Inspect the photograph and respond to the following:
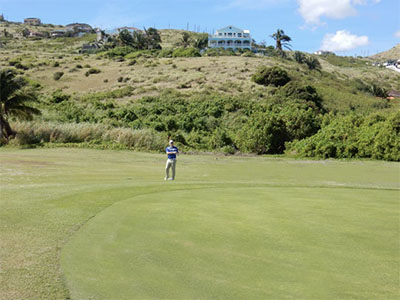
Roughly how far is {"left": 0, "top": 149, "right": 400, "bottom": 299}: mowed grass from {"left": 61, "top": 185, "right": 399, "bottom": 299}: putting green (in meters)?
0.02

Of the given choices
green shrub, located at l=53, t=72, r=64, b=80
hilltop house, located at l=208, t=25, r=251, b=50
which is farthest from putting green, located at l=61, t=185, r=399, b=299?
hilltop house, located at l=208, t=25, r=251, b=50

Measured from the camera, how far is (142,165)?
20422 millimetres

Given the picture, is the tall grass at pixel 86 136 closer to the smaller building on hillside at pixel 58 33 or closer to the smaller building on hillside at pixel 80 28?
the smaller building on hillside at pixel 58 33

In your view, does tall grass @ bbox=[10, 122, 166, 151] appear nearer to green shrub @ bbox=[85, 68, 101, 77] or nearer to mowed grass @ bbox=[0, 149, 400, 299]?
mowed grass @ bbox=[0, 149, 400, 299]

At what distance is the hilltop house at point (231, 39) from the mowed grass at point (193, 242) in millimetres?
111854

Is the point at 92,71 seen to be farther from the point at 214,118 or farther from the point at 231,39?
the point at 231,39

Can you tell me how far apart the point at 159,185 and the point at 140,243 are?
6447mm

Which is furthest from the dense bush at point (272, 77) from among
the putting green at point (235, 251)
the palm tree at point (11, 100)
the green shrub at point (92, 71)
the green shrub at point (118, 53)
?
the putting green at point (235, 251)

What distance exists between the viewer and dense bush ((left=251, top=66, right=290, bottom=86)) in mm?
56125

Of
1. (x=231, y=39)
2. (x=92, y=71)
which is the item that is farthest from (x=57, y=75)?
(x=231, y=39)

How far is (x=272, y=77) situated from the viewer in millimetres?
56438

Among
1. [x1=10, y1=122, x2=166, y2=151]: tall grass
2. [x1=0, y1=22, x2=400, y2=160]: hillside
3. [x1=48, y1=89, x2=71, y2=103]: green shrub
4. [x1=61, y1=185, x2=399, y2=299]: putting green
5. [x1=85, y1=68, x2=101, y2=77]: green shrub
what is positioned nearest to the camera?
[x1=61, y1=185, x2=399, y2=299]: putting green

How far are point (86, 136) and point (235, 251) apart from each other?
24.7 metres

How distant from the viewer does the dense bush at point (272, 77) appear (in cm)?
5612
